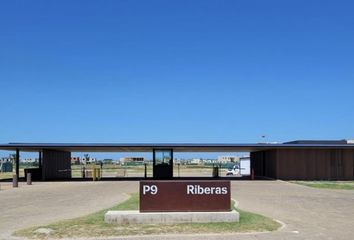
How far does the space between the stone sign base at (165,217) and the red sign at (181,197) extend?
31cm

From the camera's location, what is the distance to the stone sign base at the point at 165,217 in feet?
48.0

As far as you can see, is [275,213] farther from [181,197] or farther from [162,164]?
[162,164]

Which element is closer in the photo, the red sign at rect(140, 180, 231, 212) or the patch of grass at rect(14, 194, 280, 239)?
the patch of grass at rect(14, 194, 280, 239)

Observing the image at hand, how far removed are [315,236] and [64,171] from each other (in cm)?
4659

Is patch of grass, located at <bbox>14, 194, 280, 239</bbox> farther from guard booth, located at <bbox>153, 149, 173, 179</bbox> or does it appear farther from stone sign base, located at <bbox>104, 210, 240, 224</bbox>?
guard booth, located at <bbox>153, 149, 173, 179</bbox>

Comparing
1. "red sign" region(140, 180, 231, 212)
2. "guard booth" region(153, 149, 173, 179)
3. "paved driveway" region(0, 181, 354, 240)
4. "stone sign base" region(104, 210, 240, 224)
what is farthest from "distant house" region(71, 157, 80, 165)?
"stone sign base" region(104, 210, 240, 224)

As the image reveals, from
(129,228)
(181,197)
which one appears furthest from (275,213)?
(129,228)

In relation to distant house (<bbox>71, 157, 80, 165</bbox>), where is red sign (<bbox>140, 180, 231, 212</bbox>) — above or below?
above

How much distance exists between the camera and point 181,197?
15094mm

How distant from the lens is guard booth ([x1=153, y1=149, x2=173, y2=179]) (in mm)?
45031

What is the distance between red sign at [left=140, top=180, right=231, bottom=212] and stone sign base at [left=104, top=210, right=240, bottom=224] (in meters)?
0.31

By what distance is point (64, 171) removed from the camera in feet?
188

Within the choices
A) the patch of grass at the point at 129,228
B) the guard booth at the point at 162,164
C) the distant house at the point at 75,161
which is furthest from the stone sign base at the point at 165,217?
the distant house at the point at 75,161

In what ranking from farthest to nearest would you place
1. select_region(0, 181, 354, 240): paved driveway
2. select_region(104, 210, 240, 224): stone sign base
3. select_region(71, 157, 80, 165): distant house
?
select_region(71, 157, 80, 165): distant house
select_region(104, 210, 240, 224): stone sign base
select_region(0, 181, 354, 240): paved driveway
